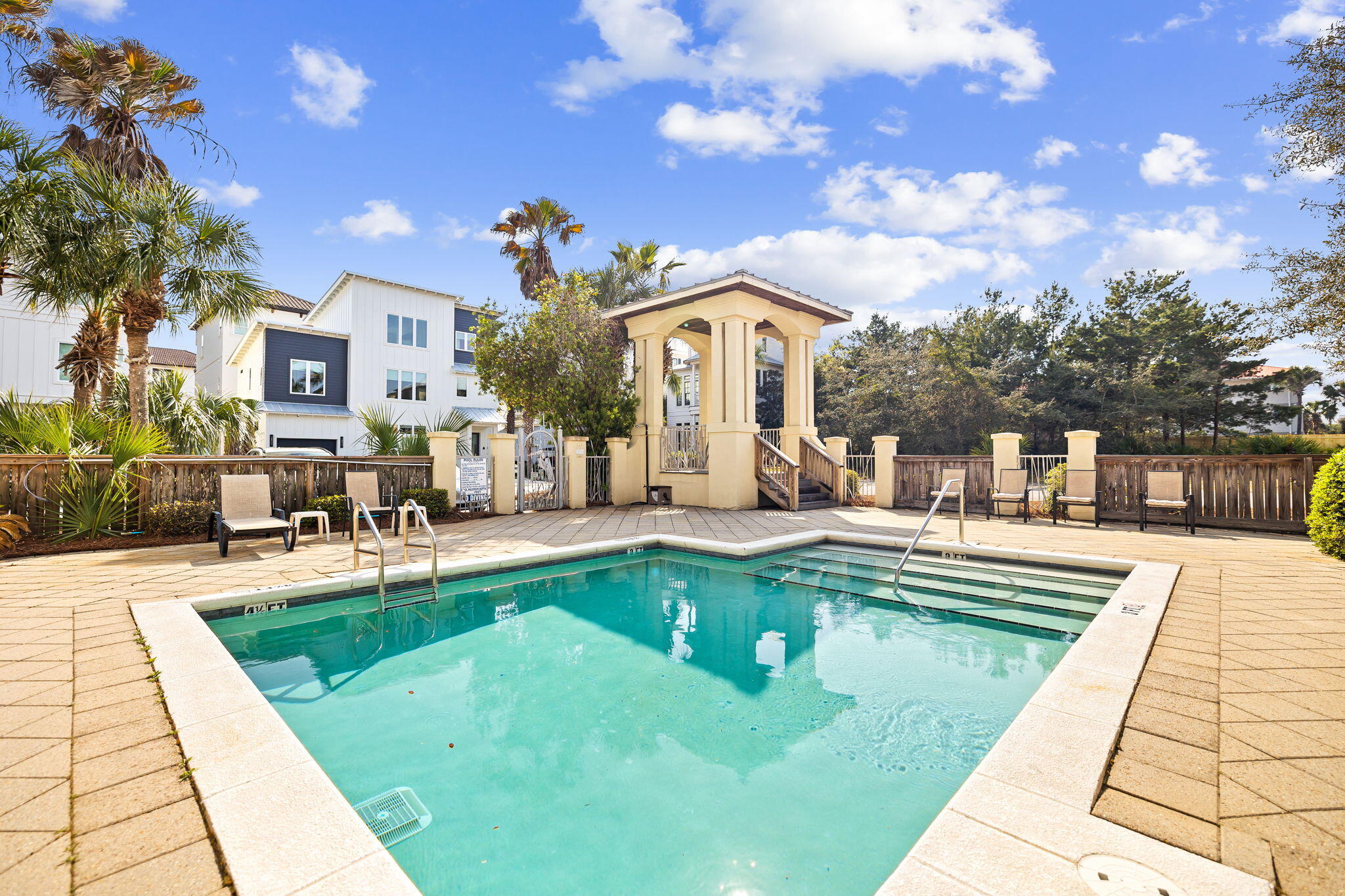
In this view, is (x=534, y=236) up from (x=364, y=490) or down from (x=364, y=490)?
up

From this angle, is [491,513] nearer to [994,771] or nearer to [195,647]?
[195,647]

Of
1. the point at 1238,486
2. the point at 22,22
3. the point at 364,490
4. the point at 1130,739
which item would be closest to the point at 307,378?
the point at 22,22

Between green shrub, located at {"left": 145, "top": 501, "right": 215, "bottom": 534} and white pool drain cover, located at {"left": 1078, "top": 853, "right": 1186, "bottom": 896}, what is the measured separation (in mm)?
9841

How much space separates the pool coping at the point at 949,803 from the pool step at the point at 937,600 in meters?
1.39

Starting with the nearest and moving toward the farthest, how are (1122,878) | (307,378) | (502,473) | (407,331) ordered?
(1122,878) < (502,473) < (307,378) < (407,331)

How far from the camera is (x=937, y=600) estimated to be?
5.59 metres

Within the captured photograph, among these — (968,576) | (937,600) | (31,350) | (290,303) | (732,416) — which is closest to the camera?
(937,600)

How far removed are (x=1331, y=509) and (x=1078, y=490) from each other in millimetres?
4146

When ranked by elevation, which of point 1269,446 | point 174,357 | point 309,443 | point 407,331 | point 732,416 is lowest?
point 1269,446

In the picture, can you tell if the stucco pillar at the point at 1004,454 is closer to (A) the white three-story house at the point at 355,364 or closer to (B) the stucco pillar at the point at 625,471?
(B) the stucco pillar at the point at 625,471

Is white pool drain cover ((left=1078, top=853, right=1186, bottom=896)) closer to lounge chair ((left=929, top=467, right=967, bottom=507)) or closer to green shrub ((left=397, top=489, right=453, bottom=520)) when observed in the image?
lounge chair ((left=929, top=467, right=967, bottom=507))

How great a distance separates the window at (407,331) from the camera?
23.1 metres

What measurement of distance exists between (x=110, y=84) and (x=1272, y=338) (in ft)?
90.2

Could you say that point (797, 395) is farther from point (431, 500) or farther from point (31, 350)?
point (31, 350)
